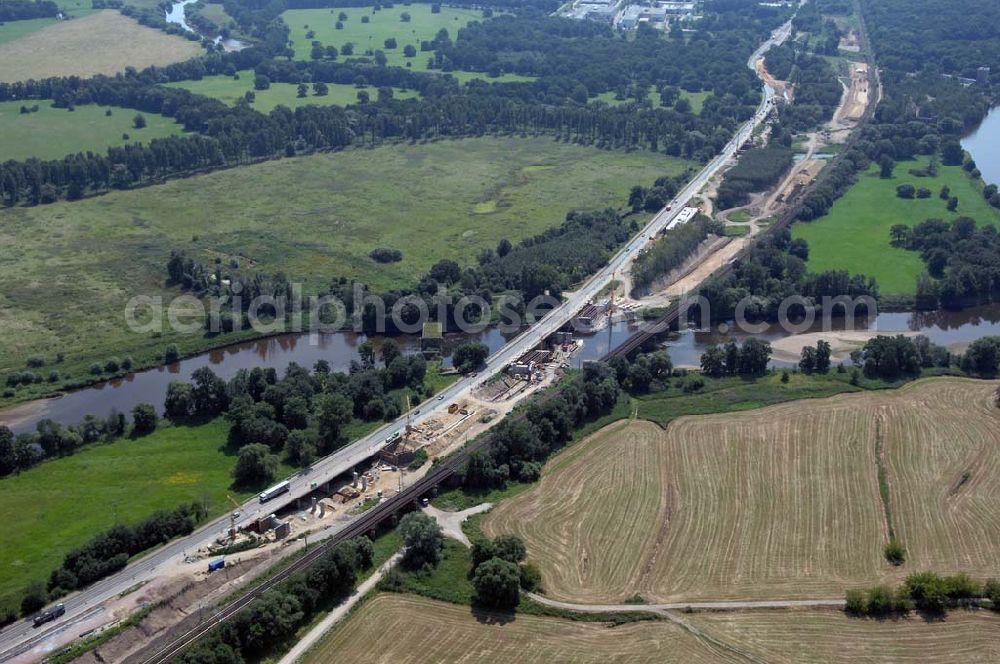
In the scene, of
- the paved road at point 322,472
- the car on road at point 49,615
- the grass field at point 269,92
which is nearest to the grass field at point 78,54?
the grass field at point 269,92

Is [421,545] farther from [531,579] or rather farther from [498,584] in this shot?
[531,579]

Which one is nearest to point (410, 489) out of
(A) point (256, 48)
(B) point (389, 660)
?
(B) point (389, 660)

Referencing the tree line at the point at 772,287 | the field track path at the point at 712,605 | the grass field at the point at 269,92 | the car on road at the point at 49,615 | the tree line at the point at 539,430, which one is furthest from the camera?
the grass field at the point at 269,92

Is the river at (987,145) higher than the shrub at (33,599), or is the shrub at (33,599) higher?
the river at (987,145)

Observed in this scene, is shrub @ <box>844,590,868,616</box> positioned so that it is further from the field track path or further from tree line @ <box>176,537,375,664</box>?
tree line @ <box>176,537,375,664</box>

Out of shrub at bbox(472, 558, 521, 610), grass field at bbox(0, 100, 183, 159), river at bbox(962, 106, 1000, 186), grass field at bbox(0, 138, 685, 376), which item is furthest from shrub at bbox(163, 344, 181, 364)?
river at bbox(962, 106, 1000, 186)

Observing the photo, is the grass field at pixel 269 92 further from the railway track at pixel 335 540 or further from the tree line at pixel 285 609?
the tree line at pixel 285 609

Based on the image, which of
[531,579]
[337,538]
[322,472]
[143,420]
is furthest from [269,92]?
[531,579]
